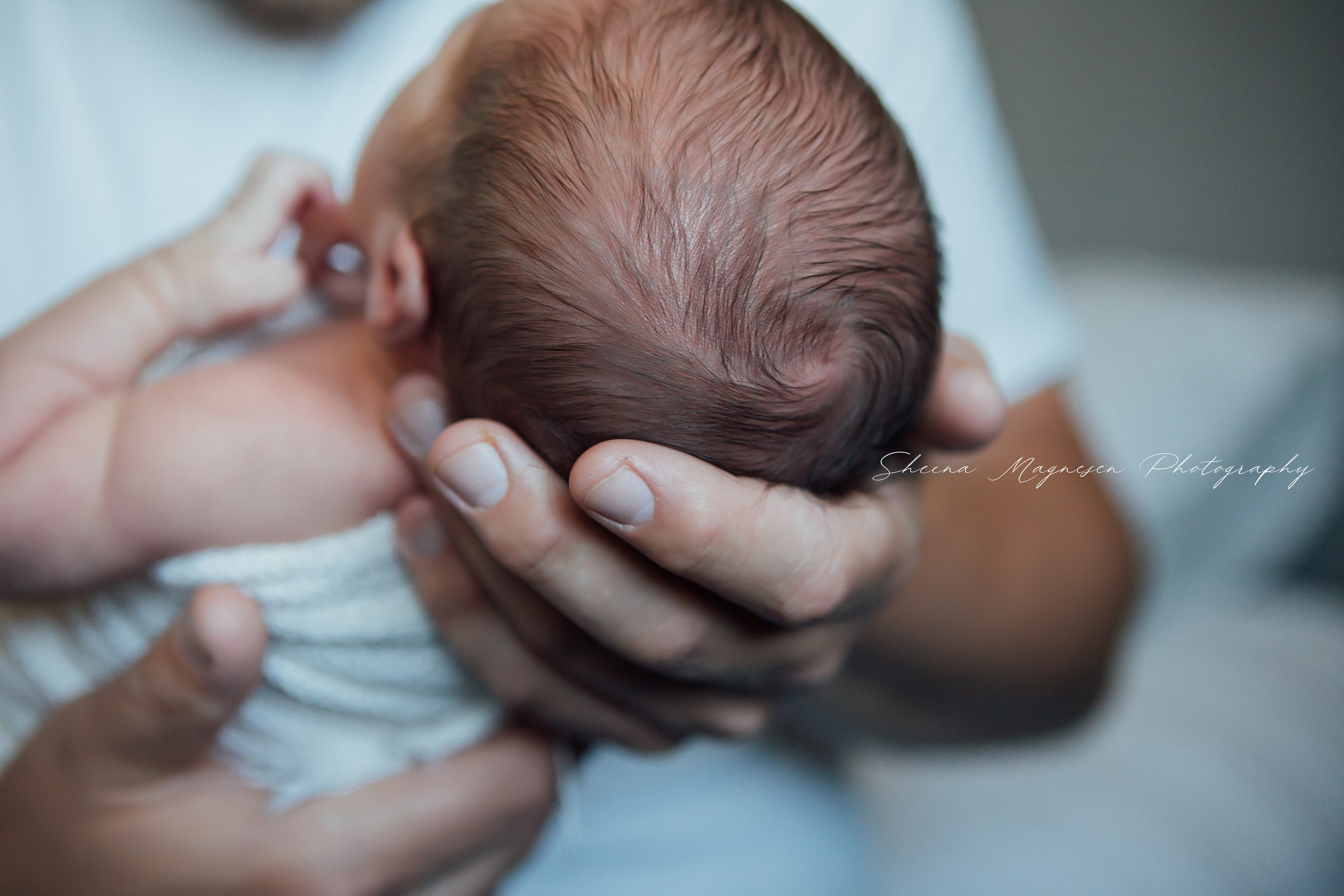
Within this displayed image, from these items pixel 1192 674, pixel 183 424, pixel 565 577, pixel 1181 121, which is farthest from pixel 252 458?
pixel 1181 121

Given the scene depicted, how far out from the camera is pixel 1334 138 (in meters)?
1.91

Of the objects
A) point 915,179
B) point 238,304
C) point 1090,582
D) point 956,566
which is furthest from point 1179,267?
point 238,304

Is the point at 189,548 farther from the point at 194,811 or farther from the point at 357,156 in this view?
the point at 357,156

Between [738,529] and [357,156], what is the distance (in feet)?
2.37

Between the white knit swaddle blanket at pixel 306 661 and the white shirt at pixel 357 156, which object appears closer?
the white knit swaddle blanket at pixel 306 661

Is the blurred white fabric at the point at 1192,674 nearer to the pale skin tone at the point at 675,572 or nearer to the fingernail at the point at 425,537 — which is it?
the pale skin tone at the point at 675,572

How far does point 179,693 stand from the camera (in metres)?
0.58

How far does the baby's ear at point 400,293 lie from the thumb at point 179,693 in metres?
0.22

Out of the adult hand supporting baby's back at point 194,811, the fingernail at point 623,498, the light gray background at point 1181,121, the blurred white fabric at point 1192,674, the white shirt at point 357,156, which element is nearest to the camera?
the fingernail at point 623,498

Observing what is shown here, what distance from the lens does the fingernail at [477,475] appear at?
51cm

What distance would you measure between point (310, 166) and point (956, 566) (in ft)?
2.68

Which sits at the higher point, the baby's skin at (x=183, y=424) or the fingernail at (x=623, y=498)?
the baby's skin at (x=183, y=424)

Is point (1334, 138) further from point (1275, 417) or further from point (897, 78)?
point (897, 78)

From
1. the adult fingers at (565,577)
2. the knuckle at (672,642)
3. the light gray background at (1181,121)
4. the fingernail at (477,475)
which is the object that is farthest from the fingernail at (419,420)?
the light gray background at (1181,121)
